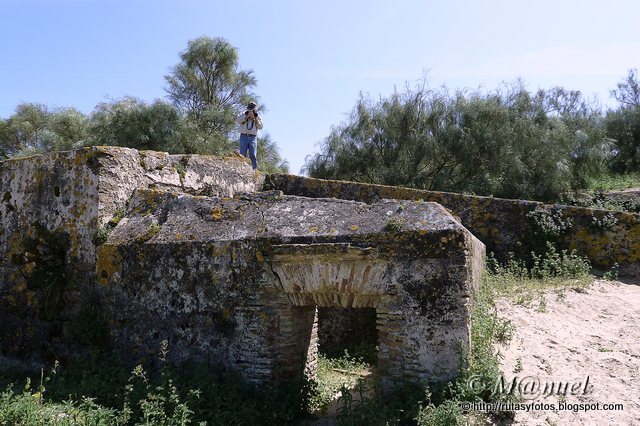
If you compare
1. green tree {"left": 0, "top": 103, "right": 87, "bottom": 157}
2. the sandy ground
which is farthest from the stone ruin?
green tree {"left": 0, "top": 103, "right": 87, "bottom": 157}

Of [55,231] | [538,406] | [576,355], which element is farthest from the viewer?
[55,231]

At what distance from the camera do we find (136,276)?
6.01 metres

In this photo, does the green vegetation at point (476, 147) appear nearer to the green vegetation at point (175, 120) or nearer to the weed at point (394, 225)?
the green vegetation at point (175, 120)

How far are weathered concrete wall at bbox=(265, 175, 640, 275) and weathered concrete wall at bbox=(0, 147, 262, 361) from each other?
3.38 m

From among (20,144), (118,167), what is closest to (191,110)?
(20,144)

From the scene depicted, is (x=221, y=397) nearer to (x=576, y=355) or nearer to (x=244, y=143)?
(x=576, y=355)

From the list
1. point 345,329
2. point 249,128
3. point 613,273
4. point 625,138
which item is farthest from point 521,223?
point 625,138

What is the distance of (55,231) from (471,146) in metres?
13.2

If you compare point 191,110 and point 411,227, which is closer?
point 411,227

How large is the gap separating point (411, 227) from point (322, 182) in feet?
14.4

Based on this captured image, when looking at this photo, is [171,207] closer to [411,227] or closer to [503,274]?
[411,227]

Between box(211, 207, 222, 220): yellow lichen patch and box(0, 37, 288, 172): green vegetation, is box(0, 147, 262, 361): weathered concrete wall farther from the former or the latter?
box(0, 37, 288, 172): green vegetation

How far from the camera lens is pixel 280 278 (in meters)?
5.42

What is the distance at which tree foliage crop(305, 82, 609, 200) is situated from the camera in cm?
1600
